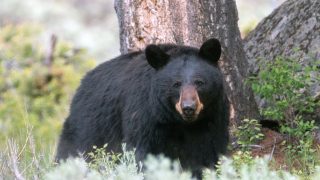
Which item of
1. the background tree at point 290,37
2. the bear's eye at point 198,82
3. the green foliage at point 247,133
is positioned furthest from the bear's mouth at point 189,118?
the background tree at point 290,37

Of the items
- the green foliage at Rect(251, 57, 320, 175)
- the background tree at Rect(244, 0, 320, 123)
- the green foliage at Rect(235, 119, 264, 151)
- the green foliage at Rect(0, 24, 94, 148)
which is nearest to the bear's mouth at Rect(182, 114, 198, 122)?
the green foliage at Rect(235, 119, 264, 151)

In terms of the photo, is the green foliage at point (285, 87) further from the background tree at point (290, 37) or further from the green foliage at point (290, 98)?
the background tree at point (290, 37)

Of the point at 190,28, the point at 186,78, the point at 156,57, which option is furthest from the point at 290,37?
the point at 186,78

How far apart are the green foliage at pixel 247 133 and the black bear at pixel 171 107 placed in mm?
921

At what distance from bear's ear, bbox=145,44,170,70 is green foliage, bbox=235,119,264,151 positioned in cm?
131

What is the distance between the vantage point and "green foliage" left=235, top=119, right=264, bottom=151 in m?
8.34

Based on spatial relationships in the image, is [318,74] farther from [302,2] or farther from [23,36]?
[23,36]

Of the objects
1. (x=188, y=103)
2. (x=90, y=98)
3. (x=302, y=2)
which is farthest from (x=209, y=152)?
(x=302, y=2)

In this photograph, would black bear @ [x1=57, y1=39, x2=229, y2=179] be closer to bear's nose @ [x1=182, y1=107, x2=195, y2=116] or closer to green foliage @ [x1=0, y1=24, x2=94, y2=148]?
bear's nose @ [x1=182, y1=107, x2=195, y2=116]

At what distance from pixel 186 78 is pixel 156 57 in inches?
13.2

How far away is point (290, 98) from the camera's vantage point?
8570 mm

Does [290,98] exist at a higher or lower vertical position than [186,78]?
lower

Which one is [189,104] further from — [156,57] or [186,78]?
[156,57]

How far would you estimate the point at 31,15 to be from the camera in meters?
37.3
